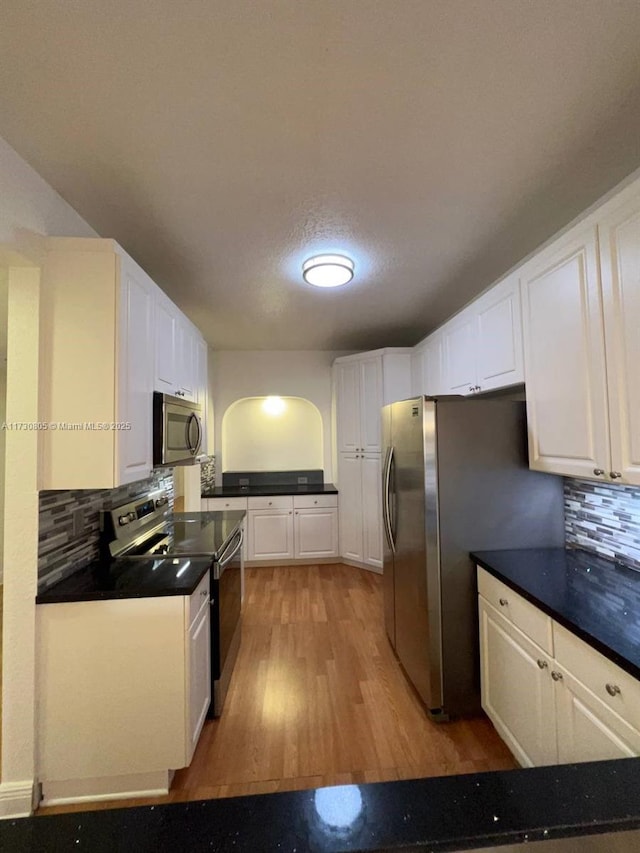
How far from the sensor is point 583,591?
1432 mm

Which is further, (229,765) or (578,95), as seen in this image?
(229,765)

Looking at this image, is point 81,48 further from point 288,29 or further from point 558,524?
point 558,524

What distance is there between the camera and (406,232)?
1.92m

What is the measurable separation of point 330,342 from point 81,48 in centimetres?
329

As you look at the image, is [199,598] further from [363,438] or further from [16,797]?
[363,438]

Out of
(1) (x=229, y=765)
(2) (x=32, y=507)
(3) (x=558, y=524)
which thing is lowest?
(1) (x=229, y=765)

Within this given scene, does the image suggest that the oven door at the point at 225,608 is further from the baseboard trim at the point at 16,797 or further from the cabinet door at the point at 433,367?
the cabinet door at the point at 433,367

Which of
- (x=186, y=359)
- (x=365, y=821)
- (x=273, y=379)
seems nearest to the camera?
(x=365, y=821)

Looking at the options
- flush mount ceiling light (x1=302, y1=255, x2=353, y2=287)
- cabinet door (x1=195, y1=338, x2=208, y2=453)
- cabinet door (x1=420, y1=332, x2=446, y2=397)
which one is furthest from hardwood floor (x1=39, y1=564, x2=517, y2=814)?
flush mount ceiling light (x1=302, y1=255, x2=353, y2=287)

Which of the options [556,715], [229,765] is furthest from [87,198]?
[556,715]

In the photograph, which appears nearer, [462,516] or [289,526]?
[462,516]

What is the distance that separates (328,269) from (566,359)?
1.37 metres

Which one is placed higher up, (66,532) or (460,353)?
(460,353)

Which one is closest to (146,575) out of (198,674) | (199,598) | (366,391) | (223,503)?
(199,598)
